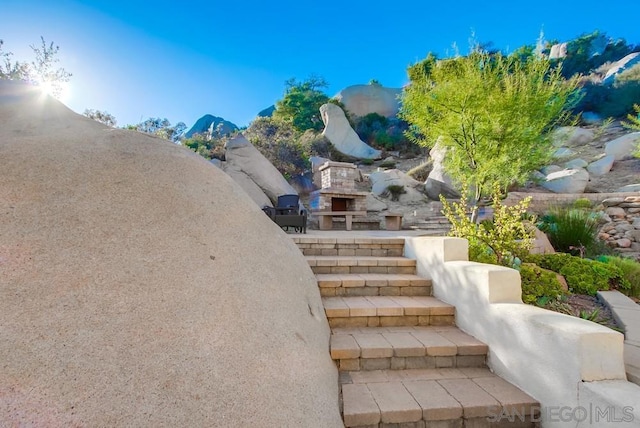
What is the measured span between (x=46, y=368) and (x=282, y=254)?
1.98 m

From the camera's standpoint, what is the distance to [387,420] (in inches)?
69.2

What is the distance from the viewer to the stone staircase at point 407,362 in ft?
5.88

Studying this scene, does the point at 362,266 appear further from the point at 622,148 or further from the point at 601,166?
A: the point at 622,148

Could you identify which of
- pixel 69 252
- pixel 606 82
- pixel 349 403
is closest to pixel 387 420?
pixel 349 403

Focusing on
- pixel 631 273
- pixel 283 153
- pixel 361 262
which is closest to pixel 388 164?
pixel 283 153

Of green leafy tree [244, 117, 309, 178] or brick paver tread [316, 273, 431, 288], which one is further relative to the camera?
green leafy tree [244, 117, 309, 178]

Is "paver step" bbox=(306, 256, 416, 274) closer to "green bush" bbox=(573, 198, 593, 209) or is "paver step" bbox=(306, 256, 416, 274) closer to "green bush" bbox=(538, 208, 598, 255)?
"green bush" bbox=(538, 208, 598, 255)

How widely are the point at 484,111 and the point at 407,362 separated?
5297 millimetres

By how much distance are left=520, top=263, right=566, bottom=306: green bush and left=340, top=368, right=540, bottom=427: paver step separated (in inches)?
51.5

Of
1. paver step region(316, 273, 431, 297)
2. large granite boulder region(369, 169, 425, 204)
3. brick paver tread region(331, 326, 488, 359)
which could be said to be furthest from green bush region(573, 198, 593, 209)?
brick paver tread region(331, 326, 488, 359)

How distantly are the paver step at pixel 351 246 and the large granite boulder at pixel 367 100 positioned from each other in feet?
79.0

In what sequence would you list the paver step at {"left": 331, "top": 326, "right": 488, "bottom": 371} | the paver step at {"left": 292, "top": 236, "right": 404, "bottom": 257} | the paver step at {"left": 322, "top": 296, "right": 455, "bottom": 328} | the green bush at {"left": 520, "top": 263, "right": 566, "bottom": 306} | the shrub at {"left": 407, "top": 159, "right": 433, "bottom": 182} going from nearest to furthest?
the paver step at {"left": 331, "top": 326, "right": 488, "bottom": 371} → the paver step at {"left": 322, "top": 296, "right": 455, "bottom": 328} → the green bush at {"left": 520, "top": 263, "right": 566, "bottom": 306} → the paver step at {"left": 292, "top": 236, "right": 404, "bottom": 257} → the shrub at {"left": 407, "top": 159, "right": 433, "bottom": 182}

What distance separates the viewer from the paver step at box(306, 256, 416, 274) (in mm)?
3648

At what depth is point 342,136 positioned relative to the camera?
20.9 metres
